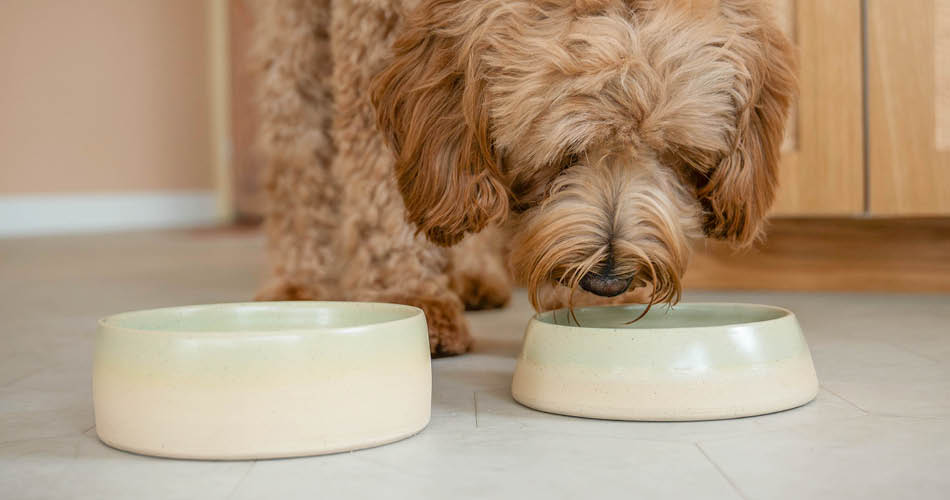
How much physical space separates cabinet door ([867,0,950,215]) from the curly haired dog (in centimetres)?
104

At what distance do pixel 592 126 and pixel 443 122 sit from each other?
12.2 inches

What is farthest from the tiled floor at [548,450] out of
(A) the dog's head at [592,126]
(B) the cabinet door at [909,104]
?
A: (B) the cabinet door at [909,104]

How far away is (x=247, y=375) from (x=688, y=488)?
1.73 feet

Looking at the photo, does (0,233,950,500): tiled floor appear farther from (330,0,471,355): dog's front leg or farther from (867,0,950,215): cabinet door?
(867,0,950,215): cabinet door

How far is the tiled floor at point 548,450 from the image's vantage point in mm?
1123

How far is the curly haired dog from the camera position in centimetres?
154

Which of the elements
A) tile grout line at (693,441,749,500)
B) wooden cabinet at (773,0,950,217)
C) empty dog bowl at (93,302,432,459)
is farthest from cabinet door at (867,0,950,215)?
empty dog bowl at (93,302,432,459)

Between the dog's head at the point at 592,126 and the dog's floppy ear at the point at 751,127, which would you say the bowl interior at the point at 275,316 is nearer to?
the dog's head at the point at 592,126

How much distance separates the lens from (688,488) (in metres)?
1.11

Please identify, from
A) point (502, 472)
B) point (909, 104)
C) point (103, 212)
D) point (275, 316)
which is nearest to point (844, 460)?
point (502, 472)

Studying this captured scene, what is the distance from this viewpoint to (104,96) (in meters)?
7.51

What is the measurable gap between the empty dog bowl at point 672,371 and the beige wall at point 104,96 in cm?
616

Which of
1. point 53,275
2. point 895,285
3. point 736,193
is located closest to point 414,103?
point 736,193

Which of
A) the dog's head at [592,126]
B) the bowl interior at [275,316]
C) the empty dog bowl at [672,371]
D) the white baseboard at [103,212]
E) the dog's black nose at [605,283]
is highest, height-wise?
the dog's head at [592,126]
